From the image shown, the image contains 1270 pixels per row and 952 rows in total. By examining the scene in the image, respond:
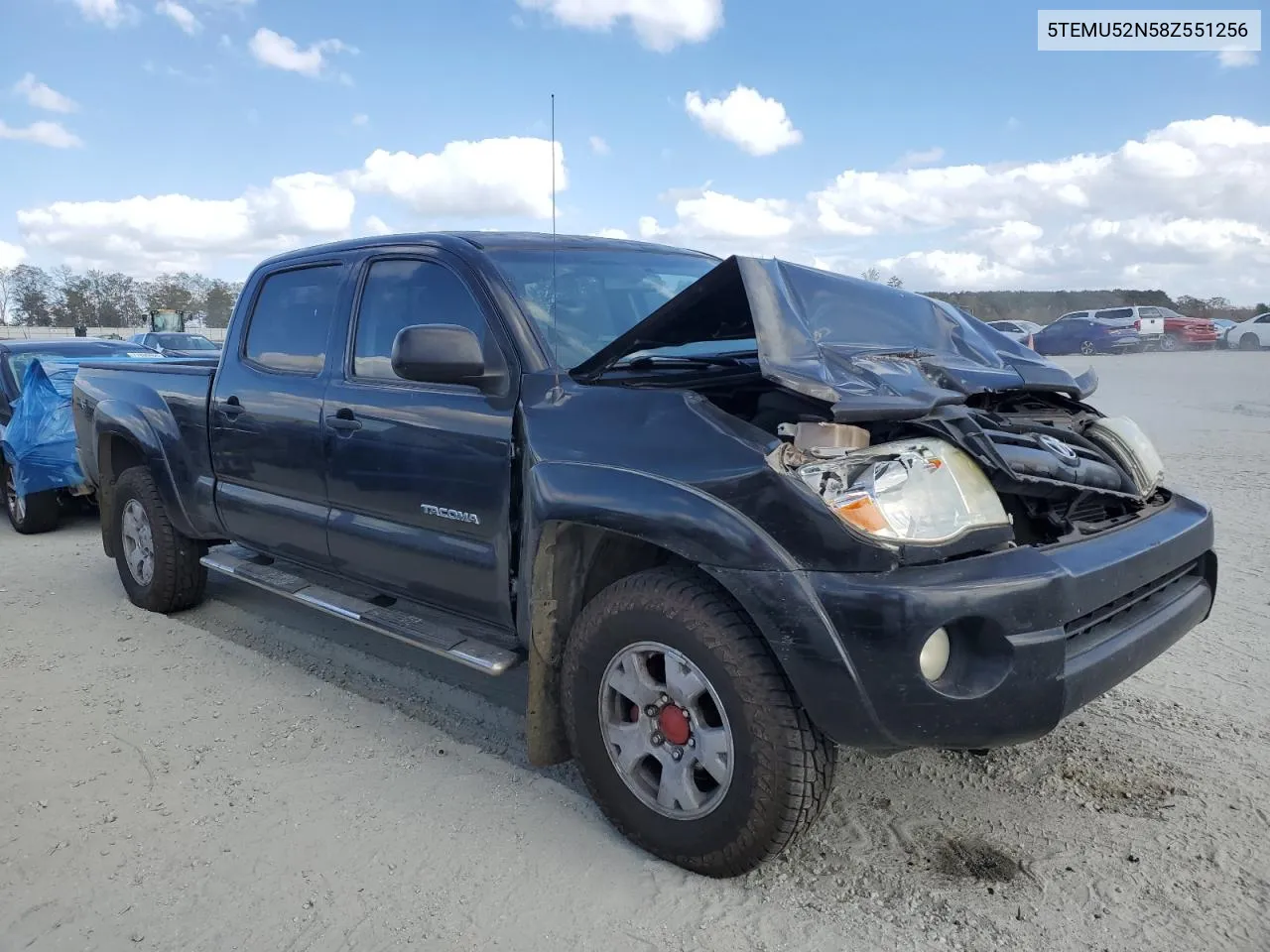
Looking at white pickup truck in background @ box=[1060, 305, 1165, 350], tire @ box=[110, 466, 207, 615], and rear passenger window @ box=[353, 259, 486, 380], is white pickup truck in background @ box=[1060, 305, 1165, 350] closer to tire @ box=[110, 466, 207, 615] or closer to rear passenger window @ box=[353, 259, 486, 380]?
tire @ box=[110, 466, 207, 615]

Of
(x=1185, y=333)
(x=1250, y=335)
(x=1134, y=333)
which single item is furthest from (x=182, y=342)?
(x=1250, y=335)

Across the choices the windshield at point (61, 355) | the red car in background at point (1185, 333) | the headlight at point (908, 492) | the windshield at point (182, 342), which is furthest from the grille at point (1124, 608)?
the red car in background at point (1185, 333)

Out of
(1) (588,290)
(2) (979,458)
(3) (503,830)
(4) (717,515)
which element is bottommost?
(3) (503,830)

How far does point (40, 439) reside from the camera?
753cm

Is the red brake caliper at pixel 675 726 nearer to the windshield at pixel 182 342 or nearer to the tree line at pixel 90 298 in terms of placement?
the windshield at pixel 182 342

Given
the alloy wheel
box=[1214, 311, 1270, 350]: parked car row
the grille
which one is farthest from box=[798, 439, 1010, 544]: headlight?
box=[1214, 311, 1270, 350]: parked car row

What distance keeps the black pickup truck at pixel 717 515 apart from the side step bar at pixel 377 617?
0.9 inches

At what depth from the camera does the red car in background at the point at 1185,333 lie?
30.0m

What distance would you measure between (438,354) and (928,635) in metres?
1.70

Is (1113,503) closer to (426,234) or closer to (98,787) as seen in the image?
(426,234)

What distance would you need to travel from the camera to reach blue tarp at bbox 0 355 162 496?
746cm

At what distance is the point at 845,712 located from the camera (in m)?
2.26

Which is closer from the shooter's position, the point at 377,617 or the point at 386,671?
the point at 377,617

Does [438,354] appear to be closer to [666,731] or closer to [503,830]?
[666,731]
